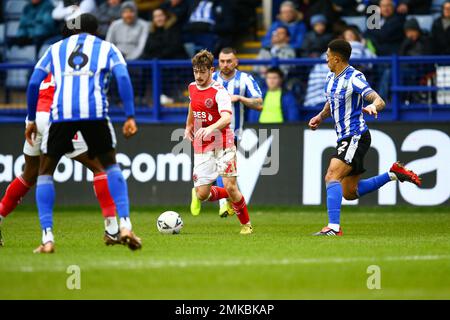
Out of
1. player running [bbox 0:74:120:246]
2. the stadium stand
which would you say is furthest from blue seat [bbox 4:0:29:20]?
player running [bbox 0:74:120:246]

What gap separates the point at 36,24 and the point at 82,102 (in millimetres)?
11577

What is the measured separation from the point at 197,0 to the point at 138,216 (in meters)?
5.66

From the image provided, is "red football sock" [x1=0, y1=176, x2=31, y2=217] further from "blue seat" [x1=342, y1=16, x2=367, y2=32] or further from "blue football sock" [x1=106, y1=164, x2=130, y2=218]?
"blue seat" [x1=342, y1=16, x2=367, y2=32]

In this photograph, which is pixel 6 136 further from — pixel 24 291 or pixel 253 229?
pixel 24 291

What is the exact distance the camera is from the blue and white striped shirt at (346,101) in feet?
40.0

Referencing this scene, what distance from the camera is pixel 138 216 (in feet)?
54.0

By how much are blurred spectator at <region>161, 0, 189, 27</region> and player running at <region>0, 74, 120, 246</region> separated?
28.9ft

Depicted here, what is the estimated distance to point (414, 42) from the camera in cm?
1792

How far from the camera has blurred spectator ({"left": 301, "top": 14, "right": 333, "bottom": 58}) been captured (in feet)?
60.9

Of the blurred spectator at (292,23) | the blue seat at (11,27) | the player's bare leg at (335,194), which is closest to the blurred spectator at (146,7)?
the blue seat at (11,27)

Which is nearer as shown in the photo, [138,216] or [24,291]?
[24,291]

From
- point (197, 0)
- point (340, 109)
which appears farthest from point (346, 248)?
point (197, 0)

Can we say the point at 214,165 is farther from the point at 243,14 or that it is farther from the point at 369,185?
the point at 243,14

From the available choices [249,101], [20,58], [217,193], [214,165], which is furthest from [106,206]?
[20,58]
